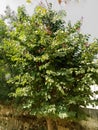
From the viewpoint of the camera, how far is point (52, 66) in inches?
245

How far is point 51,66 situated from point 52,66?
1.5 inches

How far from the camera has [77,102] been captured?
6141 millimetres

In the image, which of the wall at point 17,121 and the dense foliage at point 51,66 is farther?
the wall at point 17,121

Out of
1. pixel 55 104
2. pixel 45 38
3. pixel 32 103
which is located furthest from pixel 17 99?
pixel 45 38

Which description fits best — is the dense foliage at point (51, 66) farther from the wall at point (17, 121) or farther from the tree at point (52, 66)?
the wall at point (17, 121)

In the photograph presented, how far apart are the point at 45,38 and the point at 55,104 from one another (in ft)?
4.73

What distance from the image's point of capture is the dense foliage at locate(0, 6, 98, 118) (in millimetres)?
6047

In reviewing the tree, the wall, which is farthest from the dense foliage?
the wall

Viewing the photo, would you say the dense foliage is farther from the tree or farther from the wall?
the wall

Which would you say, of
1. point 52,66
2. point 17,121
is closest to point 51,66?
point 52,66

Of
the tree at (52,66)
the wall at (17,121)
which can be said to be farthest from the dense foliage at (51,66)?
the wall at (17,121)

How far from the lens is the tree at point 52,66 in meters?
6.05

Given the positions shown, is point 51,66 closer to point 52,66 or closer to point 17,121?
point 52,66

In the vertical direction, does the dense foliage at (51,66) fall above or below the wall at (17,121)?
above
